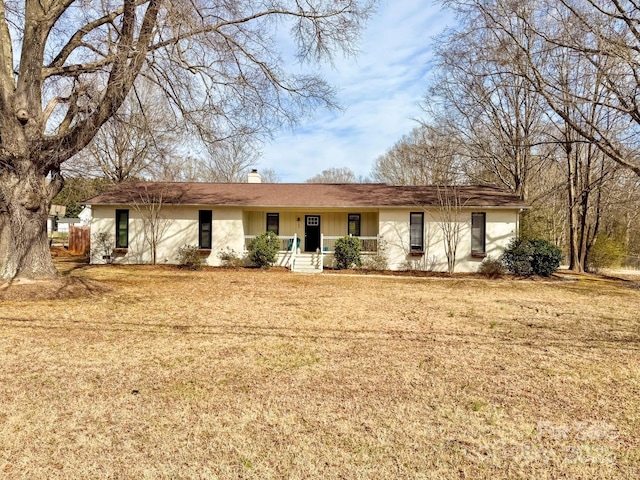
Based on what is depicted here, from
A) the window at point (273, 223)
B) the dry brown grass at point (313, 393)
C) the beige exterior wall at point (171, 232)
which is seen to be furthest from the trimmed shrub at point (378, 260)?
the dry brown grass at point (313, 393)

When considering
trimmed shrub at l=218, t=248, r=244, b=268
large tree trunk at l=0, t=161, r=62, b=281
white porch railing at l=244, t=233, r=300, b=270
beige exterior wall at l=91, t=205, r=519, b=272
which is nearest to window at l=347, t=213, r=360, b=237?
beige exterior wall at l=91, t=205, r=519, b=272

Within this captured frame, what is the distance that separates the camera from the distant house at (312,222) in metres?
16.4

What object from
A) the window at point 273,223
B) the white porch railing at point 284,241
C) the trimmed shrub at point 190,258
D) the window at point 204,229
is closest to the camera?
the trimmed shrub at point 190,258

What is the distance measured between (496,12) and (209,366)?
50.1ft

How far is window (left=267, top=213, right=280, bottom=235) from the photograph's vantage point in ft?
60.7

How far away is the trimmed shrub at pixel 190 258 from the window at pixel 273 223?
11.4 ft

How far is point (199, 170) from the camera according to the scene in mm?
40531

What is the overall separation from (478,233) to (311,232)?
7294mm

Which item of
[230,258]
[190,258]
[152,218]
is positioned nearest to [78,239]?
[152,218]

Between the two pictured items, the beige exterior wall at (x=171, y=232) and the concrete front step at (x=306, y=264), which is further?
the beige exterior wall at (x=171, y=232)

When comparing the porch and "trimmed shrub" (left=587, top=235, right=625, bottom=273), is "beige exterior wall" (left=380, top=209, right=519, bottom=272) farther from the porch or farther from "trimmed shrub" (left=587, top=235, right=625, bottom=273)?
"trimmed shrub" (left=587, top=235, right=625, bottom=273)

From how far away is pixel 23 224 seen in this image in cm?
904

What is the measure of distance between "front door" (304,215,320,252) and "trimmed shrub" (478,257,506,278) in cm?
720

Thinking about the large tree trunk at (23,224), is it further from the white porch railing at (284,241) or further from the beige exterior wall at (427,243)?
the beige exterior wall at (427,243)
